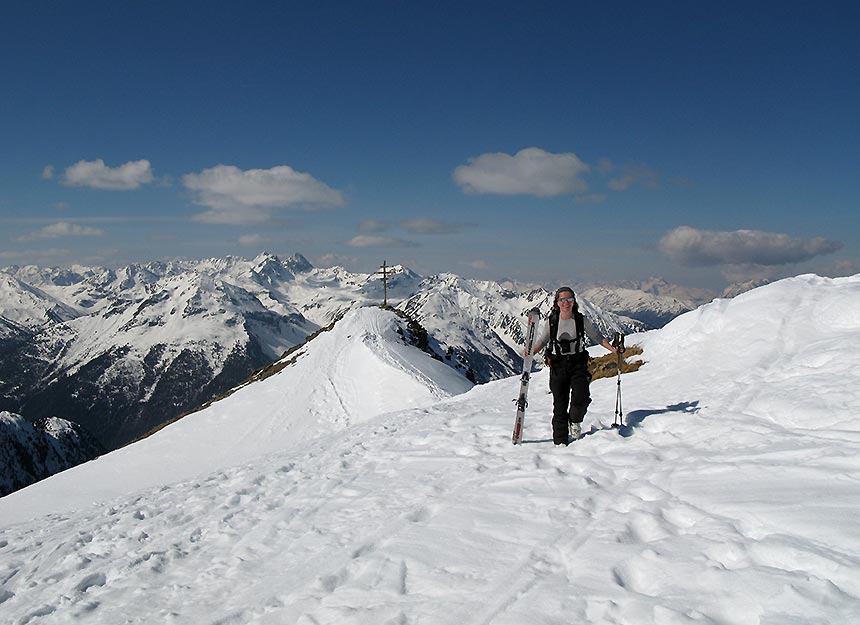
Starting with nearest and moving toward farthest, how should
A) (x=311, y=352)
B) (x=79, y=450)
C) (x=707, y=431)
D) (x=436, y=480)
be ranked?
(x=436, y=480), (x=707, y=431), (x=311, y=352), (x=79, y=450)

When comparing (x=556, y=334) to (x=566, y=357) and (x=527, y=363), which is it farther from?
(x=527, y=363)

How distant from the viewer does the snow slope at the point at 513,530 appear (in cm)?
466

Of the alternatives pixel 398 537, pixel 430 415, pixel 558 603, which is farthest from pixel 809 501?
pixel 430 415

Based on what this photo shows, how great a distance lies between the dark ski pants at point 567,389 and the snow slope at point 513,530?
571 millimetres

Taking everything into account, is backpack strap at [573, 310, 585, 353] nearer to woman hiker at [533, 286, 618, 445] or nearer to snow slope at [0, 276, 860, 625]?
woman hiker at [533, 286, 618, 445]

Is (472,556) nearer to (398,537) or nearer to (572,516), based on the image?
(398,537)

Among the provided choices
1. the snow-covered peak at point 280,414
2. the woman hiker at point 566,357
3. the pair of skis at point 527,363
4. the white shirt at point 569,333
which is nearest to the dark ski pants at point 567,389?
the woman hiker at point 566,357

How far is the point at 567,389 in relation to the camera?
396 inches

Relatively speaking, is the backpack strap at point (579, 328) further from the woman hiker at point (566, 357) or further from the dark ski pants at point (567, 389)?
the dark ski pants at point (567, 389)

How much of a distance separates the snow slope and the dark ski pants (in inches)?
22.5

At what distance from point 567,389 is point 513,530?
14.2ft

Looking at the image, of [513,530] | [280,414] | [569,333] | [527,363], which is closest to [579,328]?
[569,333]

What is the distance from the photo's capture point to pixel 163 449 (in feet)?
111

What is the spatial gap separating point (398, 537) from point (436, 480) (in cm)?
231
